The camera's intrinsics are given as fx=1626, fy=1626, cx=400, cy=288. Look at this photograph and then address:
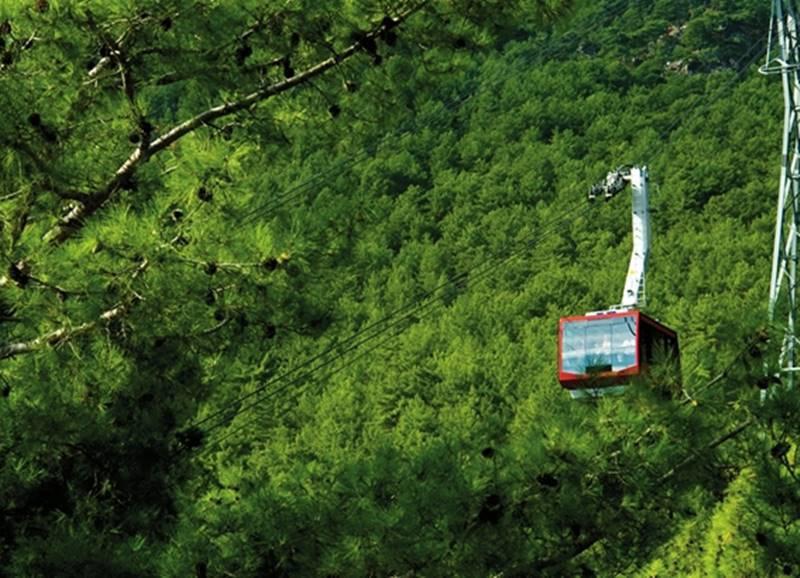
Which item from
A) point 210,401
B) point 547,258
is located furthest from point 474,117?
point 210,401

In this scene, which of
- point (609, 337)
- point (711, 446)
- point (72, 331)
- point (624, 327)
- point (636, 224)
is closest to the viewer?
point (711, 446)

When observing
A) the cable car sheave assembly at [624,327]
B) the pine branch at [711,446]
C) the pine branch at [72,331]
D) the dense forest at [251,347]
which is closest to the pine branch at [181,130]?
the dense forest at [251,347]

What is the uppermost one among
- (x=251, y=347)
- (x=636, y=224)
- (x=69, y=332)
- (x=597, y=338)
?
(x=69, y=332)

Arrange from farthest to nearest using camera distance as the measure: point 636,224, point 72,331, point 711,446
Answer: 1. point 636,224
2. point 72,331
3. point 711,446

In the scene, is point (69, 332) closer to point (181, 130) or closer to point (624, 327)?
point (181, 130)

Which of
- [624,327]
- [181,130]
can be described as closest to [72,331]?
[181,130]

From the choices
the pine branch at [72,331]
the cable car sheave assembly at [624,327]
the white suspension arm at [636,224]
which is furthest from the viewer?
the white suspension arm at [636,224]

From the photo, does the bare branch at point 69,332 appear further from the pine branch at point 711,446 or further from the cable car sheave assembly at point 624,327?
the cable car sheave assembly at point 624,327

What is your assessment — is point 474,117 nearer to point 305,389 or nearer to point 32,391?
point 305,389

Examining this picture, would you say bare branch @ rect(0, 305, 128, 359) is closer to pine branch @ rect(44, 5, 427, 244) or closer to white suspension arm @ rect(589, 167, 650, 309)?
pine branch @ rect(44, 5, 427, 244)
